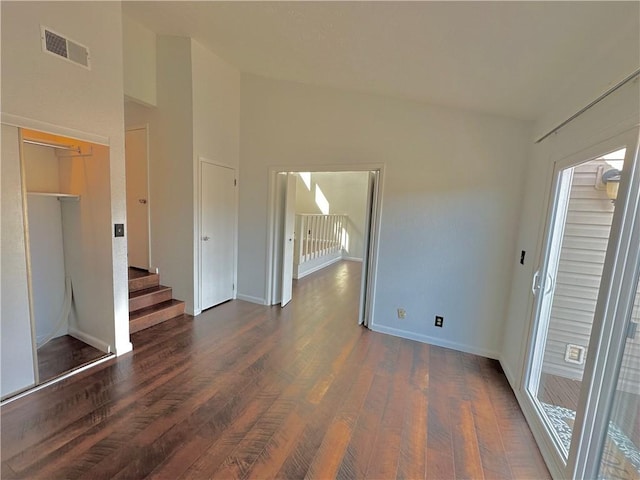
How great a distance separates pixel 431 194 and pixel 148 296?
11.5 ft

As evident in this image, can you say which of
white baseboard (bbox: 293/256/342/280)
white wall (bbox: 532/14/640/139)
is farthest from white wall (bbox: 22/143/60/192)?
white wall (bbox: 532/14/640/139)

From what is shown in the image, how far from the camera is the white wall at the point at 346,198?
792 cm

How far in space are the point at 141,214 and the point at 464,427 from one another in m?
4.23

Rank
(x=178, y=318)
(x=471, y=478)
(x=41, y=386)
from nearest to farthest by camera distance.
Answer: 1. (x=471, y=478)
2. (x=41, y=386)
3. (x=178, y=318)

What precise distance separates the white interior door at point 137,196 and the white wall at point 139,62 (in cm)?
48

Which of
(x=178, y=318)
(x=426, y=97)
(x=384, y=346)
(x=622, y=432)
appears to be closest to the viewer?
(x=622, y=432)

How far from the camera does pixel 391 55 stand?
2.12 meters

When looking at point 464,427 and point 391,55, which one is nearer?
point 464,427

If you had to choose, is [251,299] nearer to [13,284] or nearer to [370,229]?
[370,229]

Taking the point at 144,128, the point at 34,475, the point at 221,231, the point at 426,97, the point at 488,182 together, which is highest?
the point at 426,97

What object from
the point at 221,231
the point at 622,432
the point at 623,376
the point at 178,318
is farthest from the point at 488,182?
the point at 178,318

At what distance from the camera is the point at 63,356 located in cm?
256

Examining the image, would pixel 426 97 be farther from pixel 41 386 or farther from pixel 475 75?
pixel 41 386

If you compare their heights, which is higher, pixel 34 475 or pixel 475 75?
pixel 475 75
